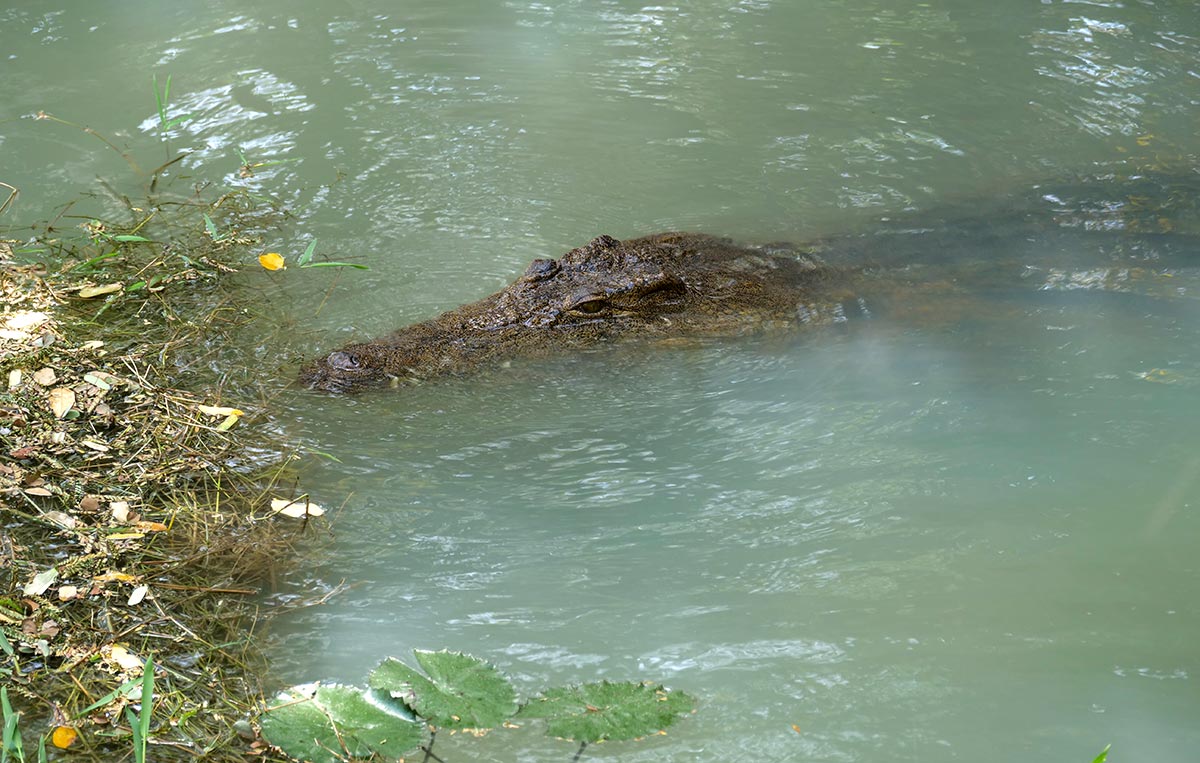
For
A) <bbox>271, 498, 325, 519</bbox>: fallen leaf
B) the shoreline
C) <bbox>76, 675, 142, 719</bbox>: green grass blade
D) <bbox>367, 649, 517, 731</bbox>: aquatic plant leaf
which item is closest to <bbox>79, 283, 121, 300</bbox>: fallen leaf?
the shoreline

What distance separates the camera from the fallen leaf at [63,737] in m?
2.60

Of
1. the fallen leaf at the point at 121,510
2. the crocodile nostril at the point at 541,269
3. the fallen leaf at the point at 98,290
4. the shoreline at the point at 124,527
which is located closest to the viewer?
the shoreline at the point at 124,527

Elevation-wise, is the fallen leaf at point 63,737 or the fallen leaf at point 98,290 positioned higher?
the fallen leaf at point 98,290

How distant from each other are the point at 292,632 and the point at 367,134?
4612 millimetres

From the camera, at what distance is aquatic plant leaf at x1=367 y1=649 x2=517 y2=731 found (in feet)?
8.30

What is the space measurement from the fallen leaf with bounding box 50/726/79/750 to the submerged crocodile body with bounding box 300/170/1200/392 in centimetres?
205

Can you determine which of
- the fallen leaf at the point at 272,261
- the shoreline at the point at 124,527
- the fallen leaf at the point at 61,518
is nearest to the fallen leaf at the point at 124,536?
the shoreline at the point at 124,527

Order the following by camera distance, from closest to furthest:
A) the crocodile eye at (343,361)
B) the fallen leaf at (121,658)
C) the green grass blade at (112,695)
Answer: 1. the green grass blade at (112,695)
2. the fallen leaf at (121,658)
3. the crocodile eye at (343,361)

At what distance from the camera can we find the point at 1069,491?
3752 millimetres

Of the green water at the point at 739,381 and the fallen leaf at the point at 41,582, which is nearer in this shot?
the green water at the point at 739,381

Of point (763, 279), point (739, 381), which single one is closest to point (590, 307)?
point (739, 381)

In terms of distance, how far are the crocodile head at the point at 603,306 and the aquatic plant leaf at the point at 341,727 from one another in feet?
7.04

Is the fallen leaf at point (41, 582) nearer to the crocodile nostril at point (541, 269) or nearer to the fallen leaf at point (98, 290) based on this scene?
the fallen leaf at point (98, 290)

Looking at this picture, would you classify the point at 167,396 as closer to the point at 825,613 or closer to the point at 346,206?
the point at 346,206
